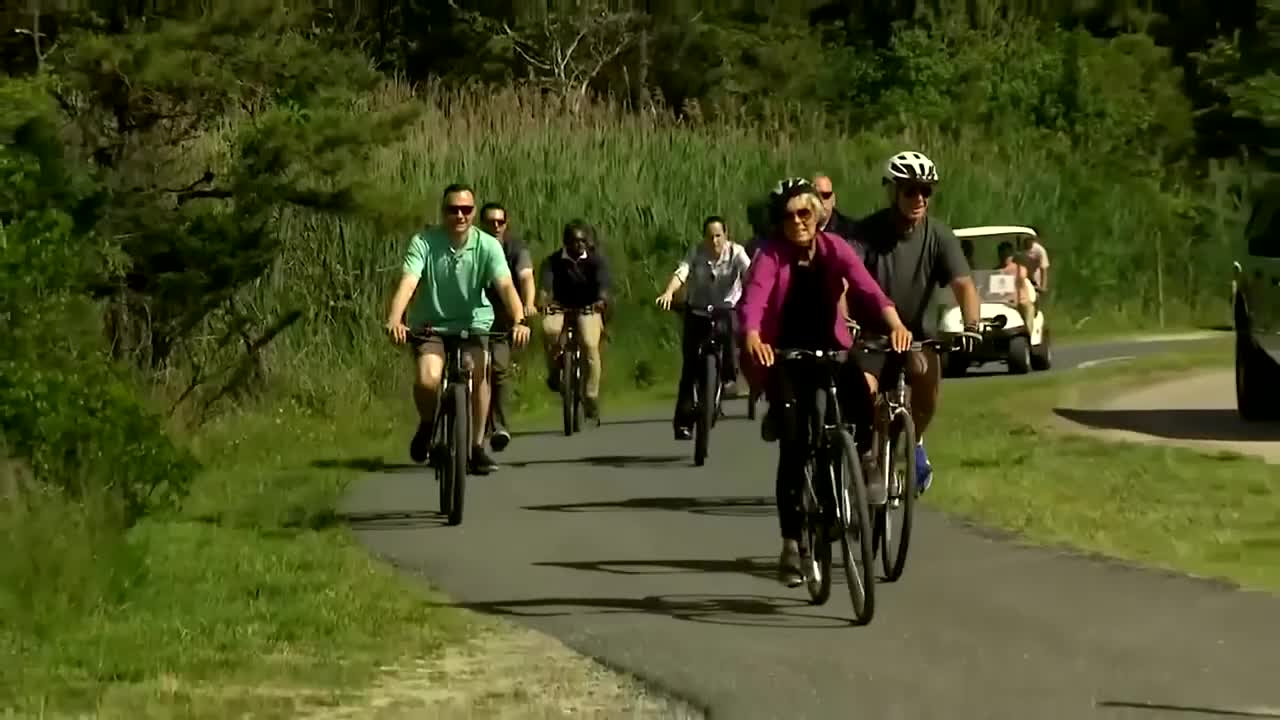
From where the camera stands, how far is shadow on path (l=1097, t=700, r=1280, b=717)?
837 cm

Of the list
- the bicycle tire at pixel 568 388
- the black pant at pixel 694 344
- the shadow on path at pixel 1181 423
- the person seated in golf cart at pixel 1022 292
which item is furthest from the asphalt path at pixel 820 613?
the person seated in golf cart at pixel 1022 292

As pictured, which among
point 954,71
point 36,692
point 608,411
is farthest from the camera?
point 954,71

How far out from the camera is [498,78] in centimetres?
5322

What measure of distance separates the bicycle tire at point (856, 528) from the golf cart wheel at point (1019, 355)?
63.5 feet

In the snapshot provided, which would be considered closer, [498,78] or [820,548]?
[820,548]

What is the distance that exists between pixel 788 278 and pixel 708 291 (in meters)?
8.46

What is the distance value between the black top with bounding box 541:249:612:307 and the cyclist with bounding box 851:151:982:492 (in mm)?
9488

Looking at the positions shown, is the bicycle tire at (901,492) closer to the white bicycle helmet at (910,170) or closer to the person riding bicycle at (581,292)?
the white bicycle helmet at (910,170)

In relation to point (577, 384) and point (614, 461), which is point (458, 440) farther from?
point (577, 384)

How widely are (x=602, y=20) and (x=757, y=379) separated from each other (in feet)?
136

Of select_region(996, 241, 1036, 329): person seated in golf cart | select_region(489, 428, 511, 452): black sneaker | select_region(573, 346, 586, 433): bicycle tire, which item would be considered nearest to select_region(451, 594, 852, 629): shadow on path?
select_region(489, 428, 511, 452): black sneaker

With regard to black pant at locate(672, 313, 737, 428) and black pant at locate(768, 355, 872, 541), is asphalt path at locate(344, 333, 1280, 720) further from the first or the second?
black pant at locate(672, 313, 737, 428)

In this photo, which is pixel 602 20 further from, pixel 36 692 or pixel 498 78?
pixel 36 692

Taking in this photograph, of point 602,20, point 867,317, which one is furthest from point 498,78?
point 867,317
